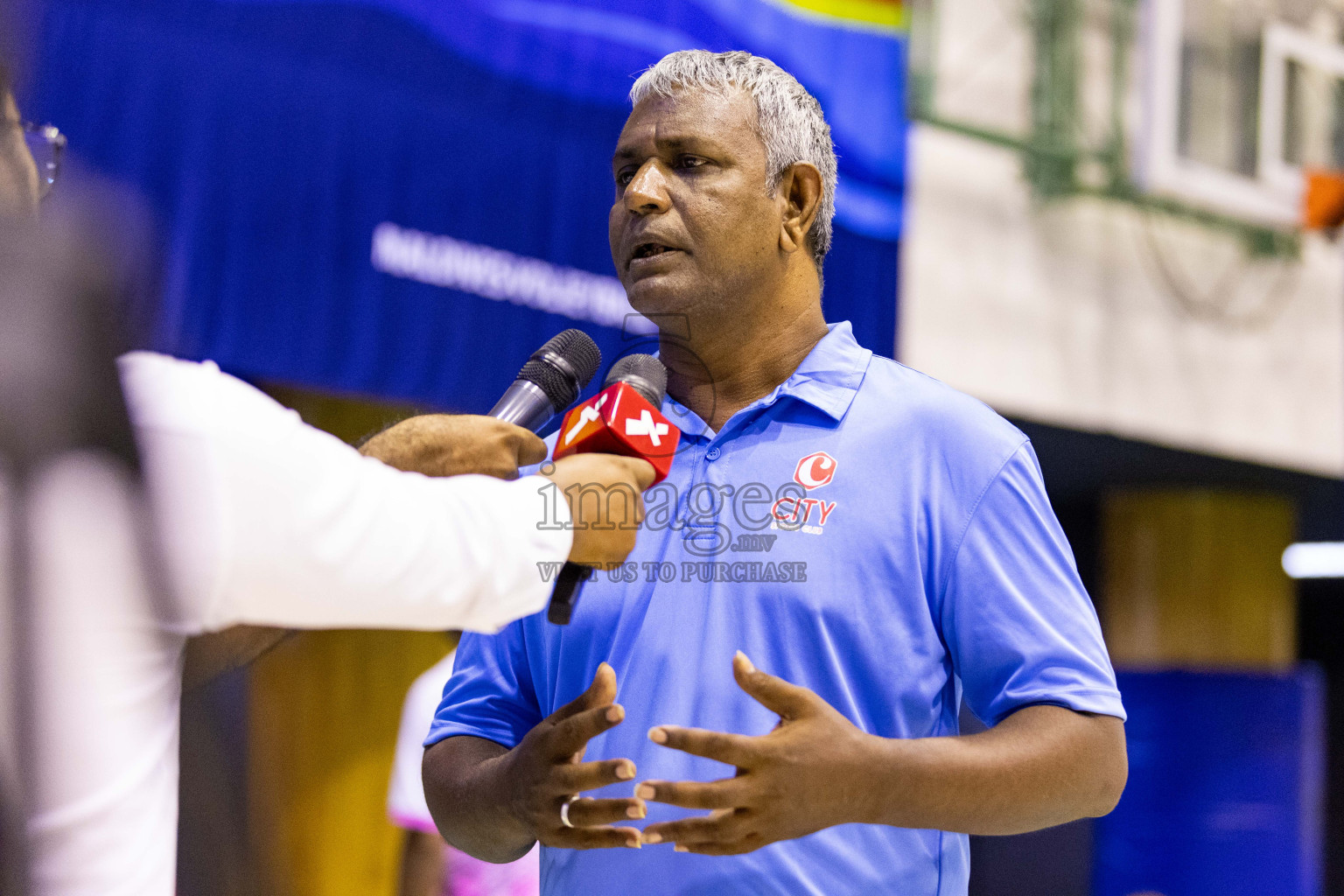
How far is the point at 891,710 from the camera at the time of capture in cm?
166

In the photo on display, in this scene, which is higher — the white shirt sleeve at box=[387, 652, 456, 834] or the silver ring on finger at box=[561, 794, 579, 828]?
the silver ring on finger at box=[561, 794, 579, 828]

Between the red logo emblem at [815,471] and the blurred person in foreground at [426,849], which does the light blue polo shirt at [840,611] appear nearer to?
the red logo emblem at [815,471]

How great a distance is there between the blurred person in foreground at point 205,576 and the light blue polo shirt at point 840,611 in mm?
390

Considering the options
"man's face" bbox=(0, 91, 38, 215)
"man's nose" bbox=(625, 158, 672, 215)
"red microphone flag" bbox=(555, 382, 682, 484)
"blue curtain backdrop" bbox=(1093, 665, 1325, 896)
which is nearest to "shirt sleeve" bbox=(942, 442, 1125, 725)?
"red microphone flag" bbox=(555, 382, 682, 484)

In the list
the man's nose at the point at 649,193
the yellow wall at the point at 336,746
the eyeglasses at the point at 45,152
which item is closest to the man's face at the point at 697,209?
the man's nose at the point at 649,193

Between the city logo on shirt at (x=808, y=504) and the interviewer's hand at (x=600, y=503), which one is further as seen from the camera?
the city logo on shirt at (x=808, y=504)

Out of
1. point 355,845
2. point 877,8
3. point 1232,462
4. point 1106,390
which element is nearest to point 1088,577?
point 1232,462

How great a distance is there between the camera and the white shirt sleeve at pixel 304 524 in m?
1.14

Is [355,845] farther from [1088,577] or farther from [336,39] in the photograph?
[1088,577]

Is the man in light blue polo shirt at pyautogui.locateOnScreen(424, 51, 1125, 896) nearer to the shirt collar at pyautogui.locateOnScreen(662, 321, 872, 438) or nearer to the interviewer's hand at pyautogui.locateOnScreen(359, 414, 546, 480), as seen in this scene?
the shirt collar at pyautogui.locateOnScreen(662, 321, 872, 438)

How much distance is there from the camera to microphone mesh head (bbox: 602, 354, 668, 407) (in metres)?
1.78

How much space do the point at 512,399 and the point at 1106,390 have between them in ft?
20.8

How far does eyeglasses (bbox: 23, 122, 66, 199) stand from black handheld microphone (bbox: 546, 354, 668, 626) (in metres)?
0.71

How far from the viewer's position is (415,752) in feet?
13.3
